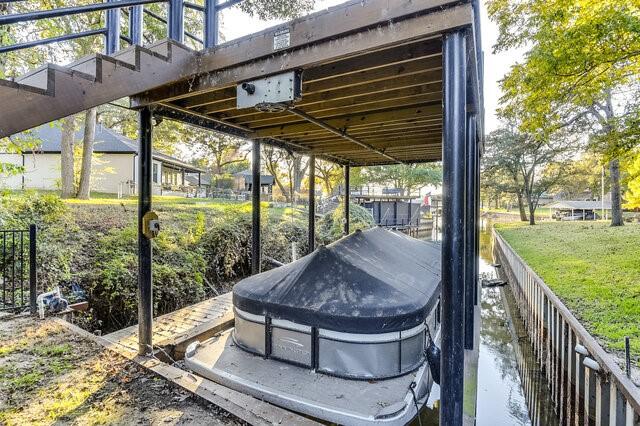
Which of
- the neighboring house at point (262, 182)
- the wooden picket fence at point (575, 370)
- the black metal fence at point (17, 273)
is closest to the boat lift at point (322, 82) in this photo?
the wooden picket fence at point (575, 370)

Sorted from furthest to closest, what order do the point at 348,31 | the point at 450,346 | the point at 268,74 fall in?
the point at 268,74 → the point at 348,31 → the point at 450,346

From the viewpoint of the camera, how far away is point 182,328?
5016 millimetres

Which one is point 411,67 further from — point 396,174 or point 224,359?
point 396,174

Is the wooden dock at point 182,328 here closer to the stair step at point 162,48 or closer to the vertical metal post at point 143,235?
the vertical metal post at point 143,235

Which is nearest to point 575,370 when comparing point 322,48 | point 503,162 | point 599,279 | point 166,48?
point 599,279

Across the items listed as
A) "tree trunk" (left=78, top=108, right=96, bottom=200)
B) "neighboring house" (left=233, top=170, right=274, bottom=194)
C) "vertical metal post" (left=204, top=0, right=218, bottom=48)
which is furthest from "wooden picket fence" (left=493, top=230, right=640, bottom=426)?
"neighboring house" (left=233, top=170, right=274, bottom=194)

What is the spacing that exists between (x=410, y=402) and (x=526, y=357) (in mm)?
4947

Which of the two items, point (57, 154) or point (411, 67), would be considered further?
point (57, 154)

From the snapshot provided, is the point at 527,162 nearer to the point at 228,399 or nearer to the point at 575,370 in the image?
the point at 575,370

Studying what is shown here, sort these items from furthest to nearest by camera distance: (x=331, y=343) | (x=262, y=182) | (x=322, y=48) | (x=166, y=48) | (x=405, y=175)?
(x=405, y=175) < (x=262, y=182) < (x=331, y=343) < (x=166, y=48) < (x=322, y=48)

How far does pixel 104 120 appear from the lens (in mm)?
23750

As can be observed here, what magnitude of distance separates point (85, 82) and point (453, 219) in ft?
8.54

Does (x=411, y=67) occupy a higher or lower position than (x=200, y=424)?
higher

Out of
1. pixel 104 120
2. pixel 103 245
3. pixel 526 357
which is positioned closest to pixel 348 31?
pixel 103 245
